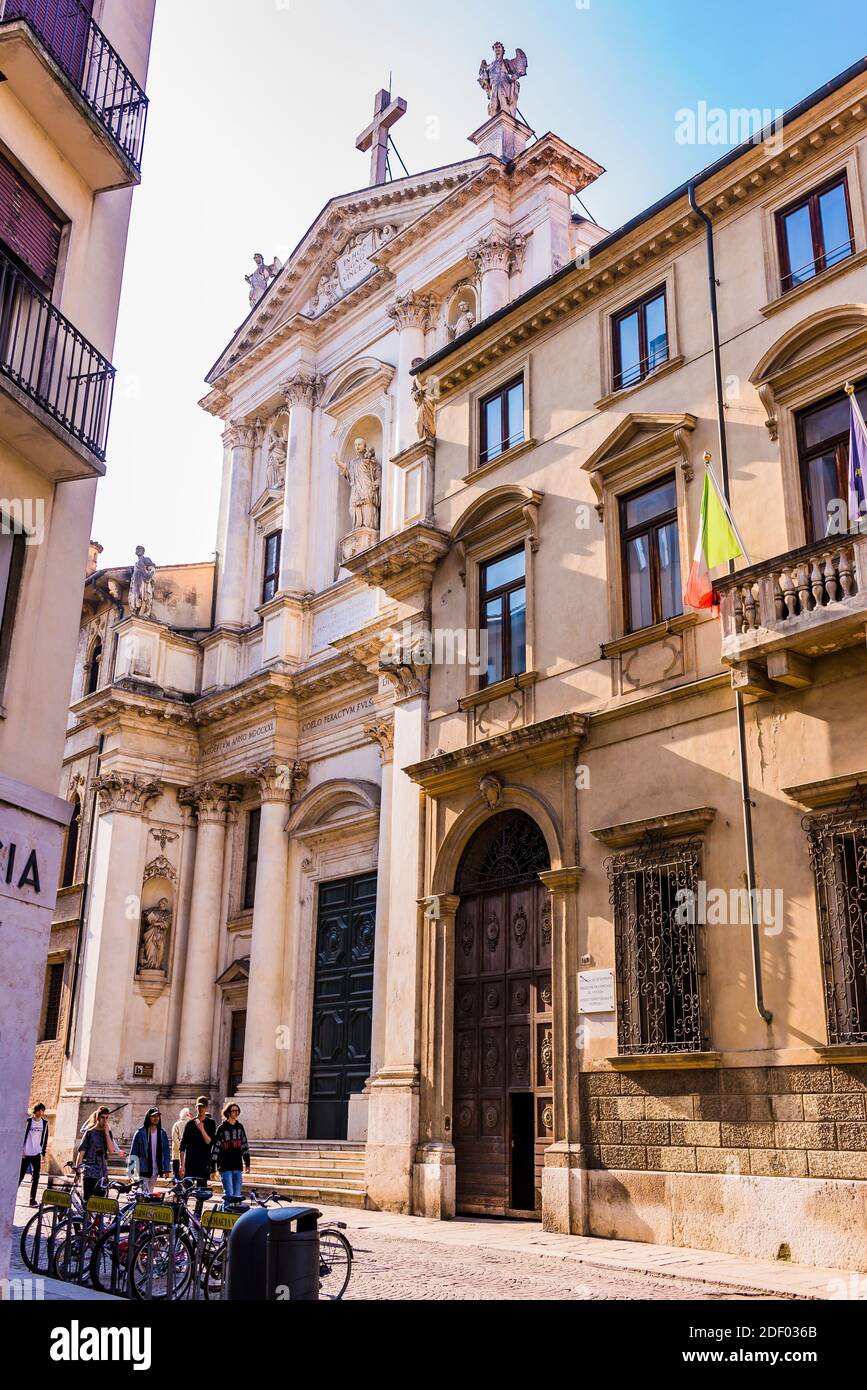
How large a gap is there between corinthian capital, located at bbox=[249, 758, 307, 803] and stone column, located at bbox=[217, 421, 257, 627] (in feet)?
15.5

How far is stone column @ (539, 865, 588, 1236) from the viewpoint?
15.1 metres

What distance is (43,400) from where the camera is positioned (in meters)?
11.8

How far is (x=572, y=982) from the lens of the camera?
16016mm

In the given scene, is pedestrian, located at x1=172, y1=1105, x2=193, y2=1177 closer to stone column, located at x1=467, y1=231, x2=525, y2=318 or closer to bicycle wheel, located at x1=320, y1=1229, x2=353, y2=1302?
bicycle wheel, located at x1=320, y1=1229, x2=353, y2=1302

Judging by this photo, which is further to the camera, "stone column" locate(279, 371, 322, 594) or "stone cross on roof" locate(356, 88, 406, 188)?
"stone cross on roof" locate(356, 88, 406, 188)

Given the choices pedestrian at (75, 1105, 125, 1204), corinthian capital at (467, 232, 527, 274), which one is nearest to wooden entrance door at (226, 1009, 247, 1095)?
pedestrian at (75, 1105, 125, 1204)

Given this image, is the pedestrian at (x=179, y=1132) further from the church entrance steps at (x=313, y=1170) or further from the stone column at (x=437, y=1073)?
the stone column at (x=437, y=1073)

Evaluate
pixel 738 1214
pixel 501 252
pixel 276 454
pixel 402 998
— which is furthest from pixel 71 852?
pixel 738 1214

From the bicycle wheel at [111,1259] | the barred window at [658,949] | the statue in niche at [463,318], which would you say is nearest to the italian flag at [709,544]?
the barred window at [658,949]

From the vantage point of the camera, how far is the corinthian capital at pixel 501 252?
25.6 meters

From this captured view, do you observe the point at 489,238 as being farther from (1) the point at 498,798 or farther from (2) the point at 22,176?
(2) the point at 22,176

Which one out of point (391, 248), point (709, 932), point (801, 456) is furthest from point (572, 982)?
point (391, 248)

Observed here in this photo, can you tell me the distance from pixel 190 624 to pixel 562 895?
759 inches

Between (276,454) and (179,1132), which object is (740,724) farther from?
(276,454)
